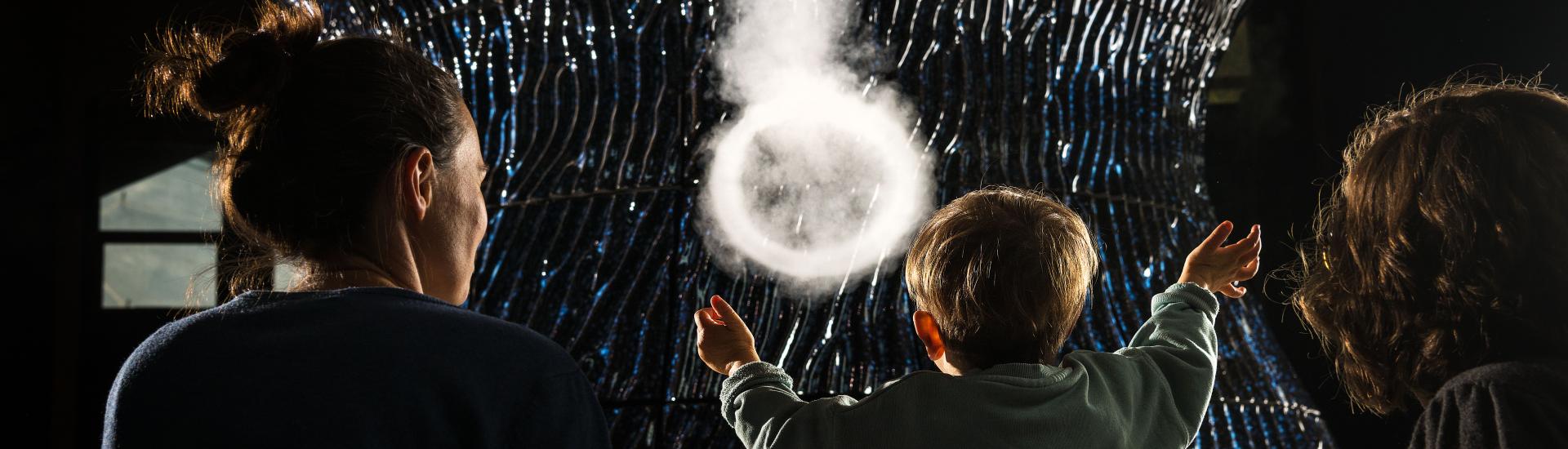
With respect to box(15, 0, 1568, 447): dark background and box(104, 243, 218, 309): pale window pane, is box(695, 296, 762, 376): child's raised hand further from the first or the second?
box(104, 243, 218, 309): pale window pane

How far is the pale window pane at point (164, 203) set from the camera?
180cm

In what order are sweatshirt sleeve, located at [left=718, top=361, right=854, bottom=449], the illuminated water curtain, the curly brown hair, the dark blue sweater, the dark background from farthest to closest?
1. the dark background
2. the illuminated water curtain
3. sweatshirt sleeve, located at [left=718, top=361, right=854, bottom=449]
4. the curly brown hair
5. the dark blue sweater

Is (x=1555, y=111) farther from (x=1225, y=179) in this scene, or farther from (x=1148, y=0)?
(x=1225, y=179)

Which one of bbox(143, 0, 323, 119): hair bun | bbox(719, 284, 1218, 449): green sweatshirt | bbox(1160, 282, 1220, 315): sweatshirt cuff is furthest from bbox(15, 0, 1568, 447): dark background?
bbox(143, 0, 323, 119): hair bun

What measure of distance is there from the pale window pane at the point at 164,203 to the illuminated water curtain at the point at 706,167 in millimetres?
670

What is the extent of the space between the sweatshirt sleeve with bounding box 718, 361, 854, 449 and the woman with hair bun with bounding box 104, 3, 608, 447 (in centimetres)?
28

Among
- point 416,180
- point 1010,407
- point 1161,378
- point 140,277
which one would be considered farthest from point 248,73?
point 140,277

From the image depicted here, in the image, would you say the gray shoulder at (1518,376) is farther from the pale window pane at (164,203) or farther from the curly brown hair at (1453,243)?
the pale window pane at (164,203)

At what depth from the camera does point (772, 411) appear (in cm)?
82

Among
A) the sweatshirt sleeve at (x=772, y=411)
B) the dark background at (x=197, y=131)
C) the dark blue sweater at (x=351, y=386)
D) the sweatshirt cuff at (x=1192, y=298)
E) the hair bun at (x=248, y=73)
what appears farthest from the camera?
the dark background at (x=197, y=131)

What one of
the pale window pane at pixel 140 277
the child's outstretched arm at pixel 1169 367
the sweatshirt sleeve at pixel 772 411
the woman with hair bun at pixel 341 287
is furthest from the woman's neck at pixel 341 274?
the pale window pane at pixel 140 277

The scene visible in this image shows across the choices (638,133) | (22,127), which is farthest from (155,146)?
(638,133)

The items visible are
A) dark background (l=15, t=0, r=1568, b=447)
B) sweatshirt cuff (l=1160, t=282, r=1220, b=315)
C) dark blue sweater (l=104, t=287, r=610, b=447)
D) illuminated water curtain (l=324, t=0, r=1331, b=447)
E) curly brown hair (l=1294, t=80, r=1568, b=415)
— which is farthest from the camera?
dark background (l=15, t=0, r=1568, b=447)

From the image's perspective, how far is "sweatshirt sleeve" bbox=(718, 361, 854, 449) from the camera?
782 mm
